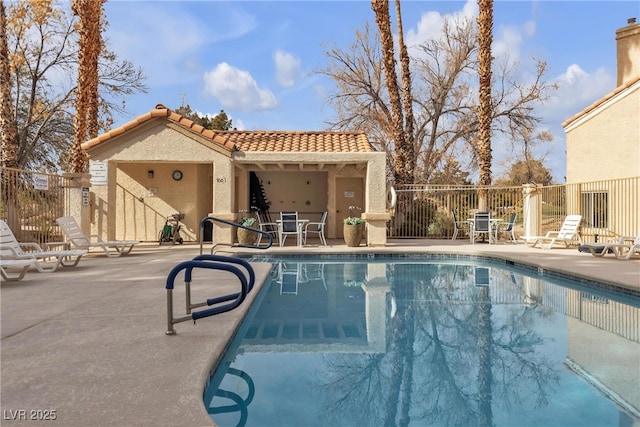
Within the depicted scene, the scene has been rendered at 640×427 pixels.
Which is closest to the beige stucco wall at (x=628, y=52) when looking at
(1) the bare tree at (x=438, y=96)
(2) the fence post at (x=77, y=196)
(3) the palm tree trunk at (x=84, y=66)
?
(1) the bare tree at (x=438, y=96)

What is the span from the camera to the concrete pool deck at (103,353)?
2.65 metres

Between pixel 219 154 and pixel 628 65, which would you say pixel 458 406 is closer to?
pixel 219 154

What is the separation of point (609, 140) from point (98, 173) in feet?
55.4

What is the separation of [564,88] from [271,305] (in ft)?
76.7

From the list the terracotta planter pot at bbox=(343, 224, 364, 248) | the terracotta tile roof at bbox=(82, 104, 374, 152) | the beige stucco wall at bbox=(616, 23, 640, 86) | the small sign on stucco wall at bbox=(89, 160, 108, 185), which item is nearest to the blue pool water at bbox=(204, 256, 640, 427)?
the terracotta planter pot at bbox=(343, 224, 364, 248)

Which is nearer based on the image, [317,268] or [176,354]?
[176,354]

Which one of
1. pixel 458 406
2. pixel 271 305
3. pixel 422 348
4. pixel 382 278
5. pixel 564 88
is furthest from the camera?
pixel 564 88

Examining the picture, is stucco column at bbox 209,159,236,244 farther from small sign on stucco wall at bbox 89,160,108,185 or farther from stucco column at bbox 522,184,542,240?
stucco column at bbox 522,184,542,240

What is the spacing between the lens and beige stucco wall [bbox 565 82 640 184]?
1434cm

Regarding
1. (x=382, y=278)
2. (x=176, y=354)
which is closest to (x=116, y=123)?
(x=382, y=278)

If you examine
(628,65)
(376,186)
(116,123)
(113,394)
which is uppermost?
(628,65)

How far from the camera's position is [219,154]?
13.3 meters

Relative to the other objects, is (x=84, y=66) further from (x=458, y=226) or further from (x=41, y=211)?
(x=458, y=226)

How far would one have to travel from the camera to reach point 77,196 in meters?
11.6
